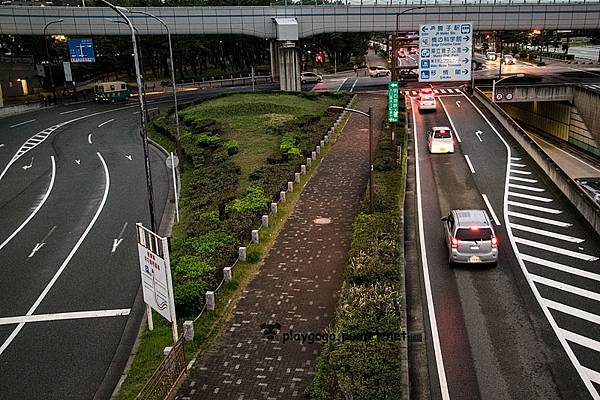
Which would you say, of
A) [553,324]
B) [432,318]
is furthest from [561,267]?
[432,318]

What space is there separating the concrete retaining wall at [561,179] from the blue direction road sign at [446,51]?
19.7 feet

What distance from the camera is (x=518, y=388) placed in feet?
46.9

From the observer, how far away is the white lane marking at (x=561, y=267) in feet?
67.7

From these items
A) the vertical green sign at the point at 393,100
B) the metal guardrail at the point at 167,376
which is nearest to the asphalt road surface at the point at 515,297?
the metal guardrail at the point at 167,376

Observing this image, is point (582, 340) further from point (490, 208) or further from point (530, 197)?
point (530, 197)

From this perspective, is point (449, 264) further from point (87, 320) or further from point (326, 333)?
point (87, 320)

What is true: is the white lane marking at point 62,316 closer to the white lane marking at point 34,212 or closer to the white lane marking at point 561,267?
the white lane marking at point 34,212

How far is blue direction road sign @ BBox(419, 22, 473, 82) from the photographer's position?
42.7 m

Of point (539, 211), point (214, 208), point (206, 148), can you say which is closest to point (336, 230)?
point (214, 208)

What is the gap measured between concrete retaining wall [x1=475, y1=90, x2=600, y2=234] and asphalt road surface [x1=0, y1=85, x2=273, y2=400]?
1919 centimetres

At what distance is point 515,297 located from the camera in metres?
19.1

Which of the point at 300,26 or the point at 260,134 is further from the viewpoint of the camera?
the point at 300,26

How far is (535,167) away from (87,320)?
27.6 m

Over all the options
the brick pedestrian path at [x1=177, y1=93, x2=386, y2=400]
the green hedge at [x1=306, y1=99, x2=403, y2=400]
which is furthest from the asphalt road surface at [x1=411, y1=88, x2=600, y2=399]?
the brick pedestrian path at [x1=177, y1=93, x2=386, y2=400]
